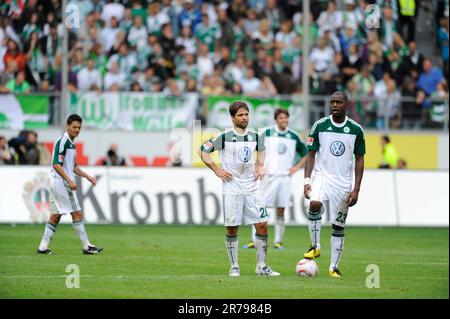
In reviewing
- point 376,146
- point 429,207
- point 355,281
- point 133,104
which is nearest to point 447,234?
point 429,207

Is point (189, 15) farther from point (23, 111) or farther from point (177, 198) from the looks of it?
→ point (177, 198)

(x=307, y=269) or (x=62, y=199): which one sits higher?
(x=62, y=199)

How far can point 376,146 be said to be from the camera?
29594 millimetres

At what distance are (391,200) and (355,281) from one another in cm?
1226

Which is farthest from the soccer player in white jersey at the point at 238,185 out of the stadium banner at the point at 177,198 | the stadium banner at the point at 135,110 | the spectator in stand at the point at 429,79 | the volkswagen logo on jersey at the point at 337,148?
the spectator in stand at the point at 429,79

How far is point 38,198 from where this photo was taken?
82.1 feet

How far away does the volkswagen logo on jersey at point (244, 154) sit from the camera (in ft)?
46.8

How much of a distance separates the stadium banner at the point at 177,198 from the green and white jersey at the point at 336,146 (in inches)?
418

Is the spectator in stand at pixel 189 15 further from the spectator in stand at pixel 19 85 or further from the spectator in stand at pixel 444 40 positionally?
the spectator in stand at pixel 444 40

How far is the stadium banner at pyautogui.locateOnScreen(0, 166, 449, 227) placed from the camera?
2503 centimetres

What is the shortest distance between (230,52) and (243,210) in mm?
16798

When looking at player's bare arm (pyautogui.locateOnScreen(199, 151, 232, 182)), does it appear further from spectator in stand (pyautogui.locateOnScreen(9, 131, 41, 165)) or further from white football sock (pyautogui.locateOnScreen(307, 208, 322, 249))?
spectator in stand (pyautogui.locateOnScreen(9, 131, 41, 165))

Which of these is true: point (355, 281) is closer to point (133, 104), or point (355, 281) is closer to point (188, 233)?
point (188, 233)

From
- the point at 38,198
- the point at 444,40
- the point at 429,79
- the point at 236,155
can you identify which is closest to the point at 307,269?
the point at 236,155
